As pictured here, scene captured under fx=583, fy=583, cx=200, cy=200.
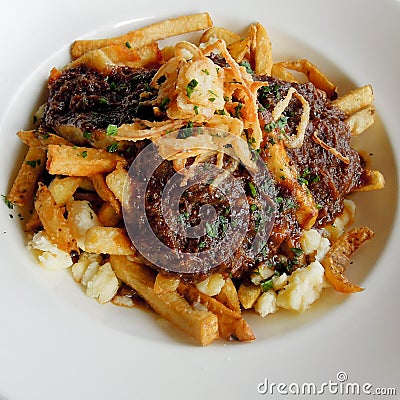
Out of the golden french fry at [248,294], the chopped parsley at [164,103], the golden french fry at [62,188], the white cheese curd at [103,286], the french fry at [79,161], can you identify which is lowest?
the white cheese curd at [103,286]

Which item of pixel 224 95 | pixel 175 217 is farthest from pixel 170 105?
pixel 175 217

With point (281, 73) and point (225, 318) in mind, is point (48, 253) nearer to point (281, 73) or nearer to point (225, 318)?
point (225, 318)

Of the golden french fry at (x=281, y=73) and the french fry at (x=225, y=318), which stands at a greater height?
the golden french fry at (x=281, y=73)

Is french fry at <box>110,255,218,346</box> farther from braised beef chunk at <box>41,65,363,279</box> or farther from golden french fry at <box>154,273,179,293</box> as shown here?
braised beef chunk at <box>41,65,363,279</box>

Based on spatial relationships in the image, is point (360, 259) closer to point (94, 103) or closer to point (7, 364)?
point (94, 103)

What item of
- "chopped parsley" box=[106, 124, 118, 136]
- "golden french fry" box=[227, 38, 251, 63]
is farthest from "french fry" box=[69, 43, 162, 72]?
"chopped parsley" box=[106, 124, 118, 136]

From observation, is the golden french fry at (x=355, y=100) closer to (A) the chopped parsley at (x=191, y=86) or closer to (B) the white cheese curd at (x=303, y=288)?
(B) the white cheese curd at (x=303, y=288)
